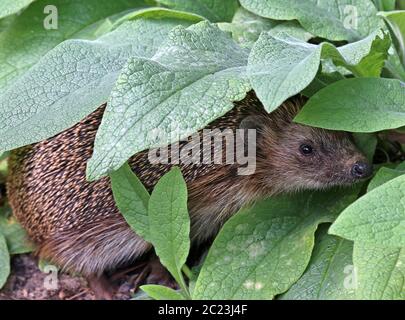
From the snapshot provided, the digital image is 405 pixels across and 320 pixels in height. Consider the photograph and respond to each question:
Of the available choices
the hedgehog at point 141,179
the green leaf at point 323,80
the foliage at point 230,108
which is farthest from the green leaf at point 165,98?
the hedgehog at point 141,179

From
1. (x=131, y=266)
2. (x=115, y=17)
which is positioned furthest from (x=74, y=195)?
(x=115, y=17)

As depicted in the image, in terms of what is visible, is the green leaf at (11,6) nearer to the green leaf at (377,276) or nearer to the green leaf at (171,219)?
the green leaf at (171,219)

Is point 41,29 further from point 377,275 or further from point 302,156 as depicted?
point 377,275

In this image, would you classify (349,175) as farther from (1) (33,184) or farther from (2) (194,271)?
(1) (33,184)

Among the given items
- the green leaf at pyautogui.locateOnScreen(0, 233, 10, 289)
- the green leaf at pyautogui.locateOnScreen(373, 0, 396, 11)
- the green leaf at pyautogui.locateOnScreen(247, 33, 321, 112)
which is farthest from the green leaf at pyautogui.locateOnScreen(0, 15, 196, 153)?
the green leaf at pyautogui.locateOnScreen(373, 0, 396, 11)

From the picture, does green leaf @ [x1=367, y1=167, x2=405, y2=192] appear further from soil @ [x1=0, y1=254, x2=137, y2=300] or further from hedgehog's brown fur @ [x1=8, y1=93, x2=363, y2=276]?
soil @ [x1=0, y1=254, x2=137, y2=300]

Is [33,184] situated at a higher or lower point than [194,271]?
higher

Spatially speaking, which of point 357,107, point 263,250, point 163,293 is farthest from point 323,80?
point 163,293
